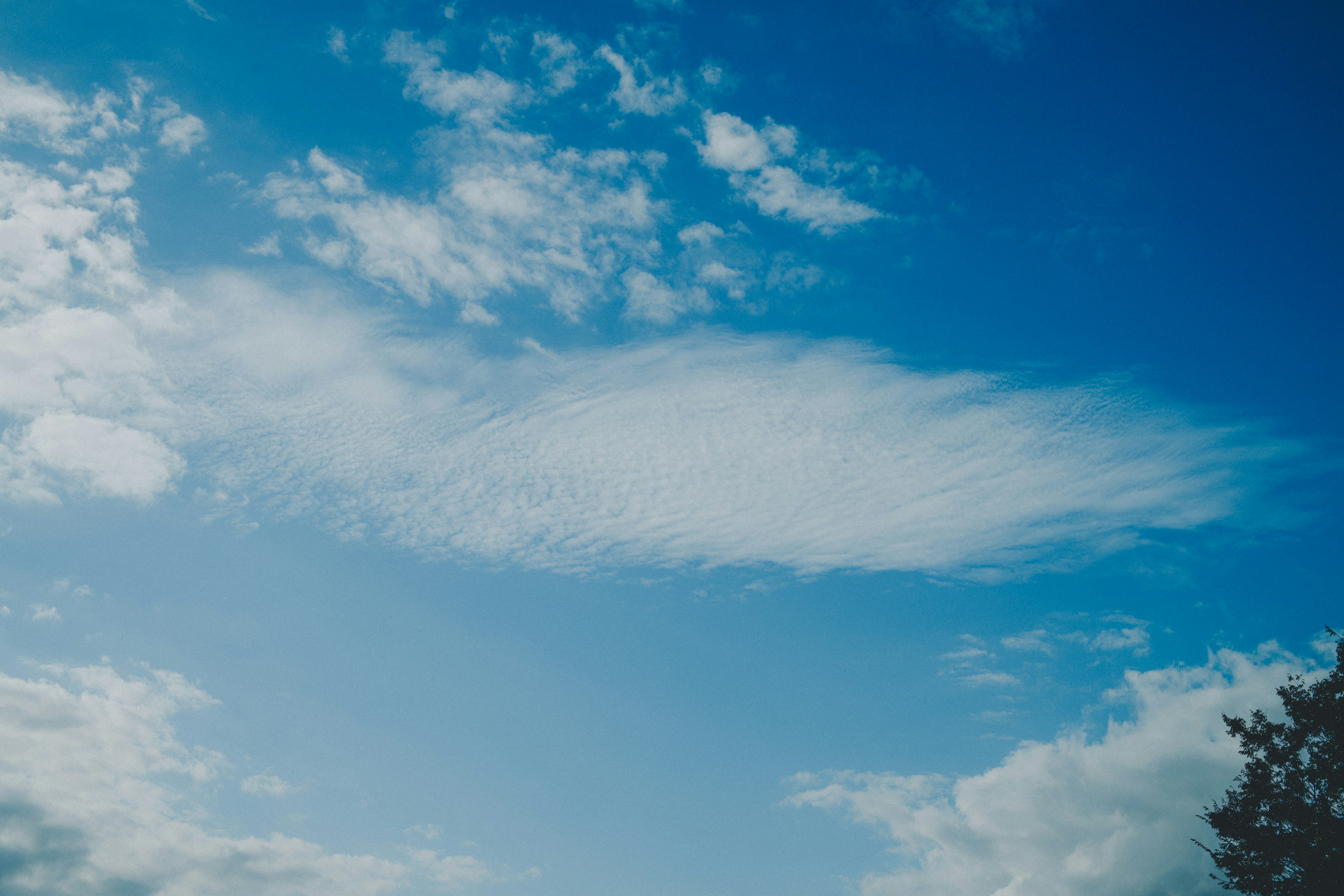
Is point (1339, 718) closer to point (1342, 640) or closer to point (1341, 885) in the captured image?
point (1342, 640)

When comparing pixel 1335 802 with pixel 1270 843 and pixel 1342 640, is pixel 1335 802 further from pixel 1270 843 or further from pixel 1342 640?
pixel 1342 640

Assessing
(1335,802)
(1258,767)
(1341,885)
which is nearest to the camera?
(1341,885)

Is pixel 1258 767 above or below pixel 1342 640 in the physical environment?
below

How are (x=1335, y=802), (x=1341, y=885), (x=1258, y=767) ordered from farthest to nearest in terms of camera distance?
(x=1258, y=767)
(x=1335, y=802)
(x=1341, y=885)

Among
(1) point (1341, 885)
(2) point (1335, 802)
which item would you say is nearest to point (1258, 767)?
(2) point (1335, 802)

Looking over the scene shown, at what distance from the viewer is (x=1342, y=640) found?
34.4 metres

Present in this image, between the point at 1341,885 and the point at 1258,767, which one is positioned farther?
the point at 1258,767

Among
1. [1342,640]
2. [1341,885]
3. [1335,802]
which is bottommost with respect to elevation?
[1341,885]

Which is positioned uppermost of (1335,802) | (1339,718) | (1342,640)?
(1342,640)

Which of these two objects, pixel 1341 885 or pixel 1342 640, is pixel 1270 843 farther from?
pixel 1342 640

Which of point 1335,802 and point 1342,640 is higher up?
point 1342,640

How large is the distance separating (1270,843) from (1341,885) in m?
3.35

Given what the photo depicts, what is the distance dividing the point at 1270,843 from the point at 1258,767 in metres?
3.11

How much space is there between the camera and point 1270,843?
3256cm
